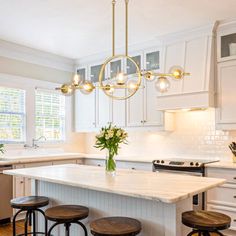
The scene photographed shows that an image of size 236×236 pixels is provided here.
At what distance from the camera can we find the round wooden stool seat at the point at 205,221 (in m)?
2.07

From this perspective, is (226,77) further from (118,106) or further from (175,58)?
(118,106)

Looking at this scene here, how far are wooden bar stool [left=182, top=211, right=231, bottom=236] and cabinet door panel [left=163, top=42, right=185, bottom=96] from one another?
89.2 inches

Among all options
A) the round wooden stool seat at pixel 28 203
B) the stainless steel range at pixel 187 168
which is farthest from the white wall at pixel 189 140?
the round wooden stool seat at pixel 28 203

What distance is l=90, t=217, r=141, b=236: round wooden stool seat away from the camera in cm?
201

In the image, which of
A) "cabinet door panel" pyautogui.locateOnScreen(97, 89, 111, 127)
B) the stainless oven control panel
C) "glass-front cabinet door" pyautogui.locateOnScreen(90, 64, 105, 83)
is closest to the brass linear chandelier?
the stainless oven control panel

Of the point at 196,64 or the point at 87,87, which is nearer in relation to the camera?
the point at 87,87

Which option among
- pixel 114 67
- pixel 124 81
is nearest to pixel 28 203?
pixel 124 81

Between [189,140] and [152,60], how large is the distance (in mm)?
1437

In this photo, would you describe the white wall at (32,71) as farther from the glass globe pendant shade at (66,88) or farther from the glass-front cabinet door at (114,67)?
the glass globe pendant shade at (66,88)

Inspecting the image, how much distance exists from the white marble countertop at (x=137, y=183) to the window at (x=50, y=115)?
230 cm

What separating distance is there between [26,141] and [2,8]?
234cm

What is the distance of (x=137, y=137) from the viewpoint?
530cm

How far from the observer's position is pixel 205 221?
7.00 ft

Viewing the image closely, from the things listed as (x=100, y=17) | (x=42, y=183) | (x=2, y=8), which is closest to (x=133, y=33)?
(x=100, y=17)
